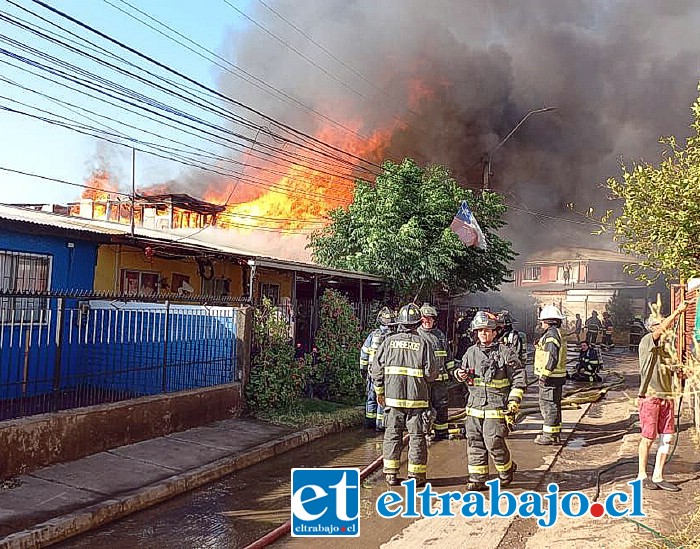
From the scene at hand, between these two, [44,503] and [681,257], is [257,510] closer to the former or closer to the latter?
[44,503]

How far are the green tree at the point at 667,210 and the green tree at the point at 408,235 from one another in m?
6.15

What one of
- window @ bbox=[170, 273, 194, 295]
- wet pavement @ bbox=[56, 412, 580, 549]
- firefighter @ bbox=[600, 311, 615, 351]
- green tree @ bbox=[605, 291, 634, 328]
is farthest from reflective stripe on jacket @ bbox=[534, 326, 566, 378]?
green tree @ bbox=[605, 291, 634, 328]

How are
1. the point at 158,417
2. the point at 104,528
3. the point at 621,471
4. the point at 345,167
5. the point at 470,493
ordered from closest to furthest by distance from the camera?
the point at 104,528, the point at 470,493, the point at 621,471, the point at 158,417, the point at 345,167

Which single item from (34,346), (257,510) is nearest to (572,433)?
(257,510)

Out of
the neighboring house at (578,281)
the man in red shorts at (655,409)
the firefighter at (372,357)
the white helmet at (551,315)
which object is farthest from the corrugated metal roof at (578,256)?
the man in red shorts at (655,409)

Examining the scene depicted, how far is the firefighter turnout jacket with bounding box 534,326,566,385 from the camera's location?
26.7 feet

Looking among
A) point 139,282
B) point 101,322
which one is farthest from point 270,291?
point 101,322

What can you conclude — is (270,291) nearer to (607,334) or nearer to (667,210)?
(667,210)

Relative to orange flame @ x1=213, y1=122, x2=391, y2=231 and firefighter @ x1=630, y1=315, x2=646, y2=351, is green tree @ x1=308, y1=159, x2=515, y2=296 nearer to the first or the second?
orange flame @ x1=213, y1=122, x2=391, y2=231

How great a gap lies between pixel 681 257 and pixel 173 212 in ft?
48.2

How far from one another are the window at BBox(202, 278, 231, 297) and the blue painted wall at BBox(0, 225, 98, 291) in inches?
121

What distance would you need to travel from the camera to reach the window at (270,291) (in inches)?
567

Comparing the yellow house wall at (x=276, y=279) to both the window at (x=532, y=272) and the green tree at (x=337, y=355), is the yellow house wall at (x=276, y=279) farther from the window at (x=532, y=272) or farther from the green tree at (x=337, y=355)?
the window at (x=532, y=272)

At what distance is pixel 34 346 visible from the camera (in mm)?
8945
